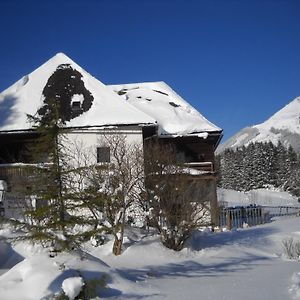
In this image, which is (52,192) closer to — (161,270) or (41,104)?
(161,270)

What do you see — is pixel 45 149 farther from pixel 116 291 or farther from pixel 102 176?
pixel 102 176

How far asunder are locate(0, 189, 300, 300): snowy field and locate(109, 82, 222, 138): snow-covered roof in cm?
1117

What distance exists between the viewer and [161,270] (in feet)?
41.5

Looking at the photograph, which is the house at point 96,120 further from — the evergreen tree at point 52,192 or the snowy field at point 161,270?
→ the evergreen tree at point 52,192

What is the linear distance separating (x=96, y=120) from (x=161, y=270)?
14.0 meters

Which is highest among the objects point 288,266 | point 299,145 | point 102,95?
point 299,145

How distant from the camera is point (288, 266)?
1244cm

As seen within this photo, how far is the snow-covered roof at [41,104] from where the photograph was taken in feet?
83.1

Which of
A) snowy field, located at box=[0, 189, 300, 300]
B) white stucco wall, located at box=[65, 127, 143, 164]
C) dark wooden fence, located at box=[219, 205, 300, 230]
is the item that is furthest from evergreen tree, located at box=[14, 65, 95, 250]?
dark wooden fence, located at box=[219, 205, 300, 230]

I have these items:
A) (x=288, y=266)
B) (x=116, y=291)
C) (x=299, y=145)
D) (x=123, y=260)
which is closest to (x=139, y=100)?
(x=123, y=260)

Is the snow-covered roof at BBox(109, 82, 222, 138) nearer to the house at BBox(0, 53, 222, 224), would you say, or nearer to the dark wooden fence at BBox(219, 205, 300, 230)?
the house at BBox(0, 53, 222, 224)

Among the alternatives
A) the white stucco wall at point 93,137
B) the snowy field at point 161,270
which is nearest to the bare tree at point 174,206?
the snowy field at point 161,270

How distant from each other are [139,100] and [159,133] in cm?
615

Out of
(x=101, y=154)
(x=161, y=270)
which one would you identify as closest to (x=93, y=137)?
(x=101, y=154)
